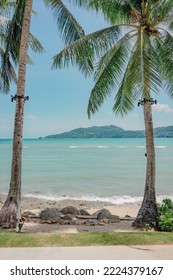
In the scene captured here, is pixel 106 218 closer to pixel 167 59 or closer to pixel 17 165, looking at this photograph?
pixel 17 165

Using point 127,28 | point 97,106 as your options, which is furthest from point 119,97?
point 127,28

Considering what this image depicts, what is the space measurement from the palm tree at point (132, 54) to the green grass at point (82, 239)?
2472mm

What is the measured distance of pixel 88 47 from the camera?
28.6 feet

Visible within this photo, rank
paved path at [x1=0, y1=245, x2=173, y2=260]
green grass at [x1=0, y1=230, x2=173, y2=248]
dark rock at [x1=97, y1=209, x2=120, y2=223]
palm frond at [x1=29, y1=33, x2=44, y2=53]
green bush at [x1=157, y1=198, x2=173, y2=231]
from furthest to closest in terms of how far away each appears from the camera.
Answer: palm frond at [x1=29, y1=33, x2=44, y2=53] < dark rock at [x1=97, y1=209, x2=120, y2=223] < green bush at [x1=157, y1=198, x2=173, y2=231] < green grass at [x1=0, y1=230, x2=173, y2=248] < paved path at [x1=0, y1=245, x2=173, y2=260]

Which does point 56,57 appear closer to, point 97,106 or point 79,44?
point 79,44

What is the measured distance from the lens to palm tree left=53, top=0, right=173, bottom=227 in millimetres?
7961

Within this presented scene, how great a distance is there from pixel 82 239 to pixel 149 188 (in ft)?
10.9

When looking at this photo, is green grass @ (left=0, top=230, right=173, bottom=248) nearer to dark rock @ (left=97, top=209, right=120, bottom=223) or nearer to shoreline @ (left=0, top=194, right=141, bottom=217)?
dark rock @ (left=97, top=209, right=120, bottom=223)

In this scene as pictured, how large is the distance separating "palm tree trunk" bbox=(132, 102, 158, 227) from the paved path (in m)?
2.95

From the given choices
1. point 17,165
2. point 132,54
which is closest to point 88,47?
point 132,54

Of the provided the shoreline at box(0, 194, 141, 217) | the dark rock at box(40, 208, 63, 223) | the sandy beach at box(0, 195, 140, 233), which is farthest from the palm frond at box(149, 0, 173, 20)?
the shoreline at box(0, 194, 141, 217)

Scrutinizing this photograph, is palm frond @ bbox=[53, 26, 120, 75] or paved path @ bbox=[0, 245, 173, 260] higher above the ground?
palm frond @ bbox=[53, 26, 120, 75]

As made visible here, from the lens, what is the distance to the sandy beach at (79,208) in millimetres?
8016
